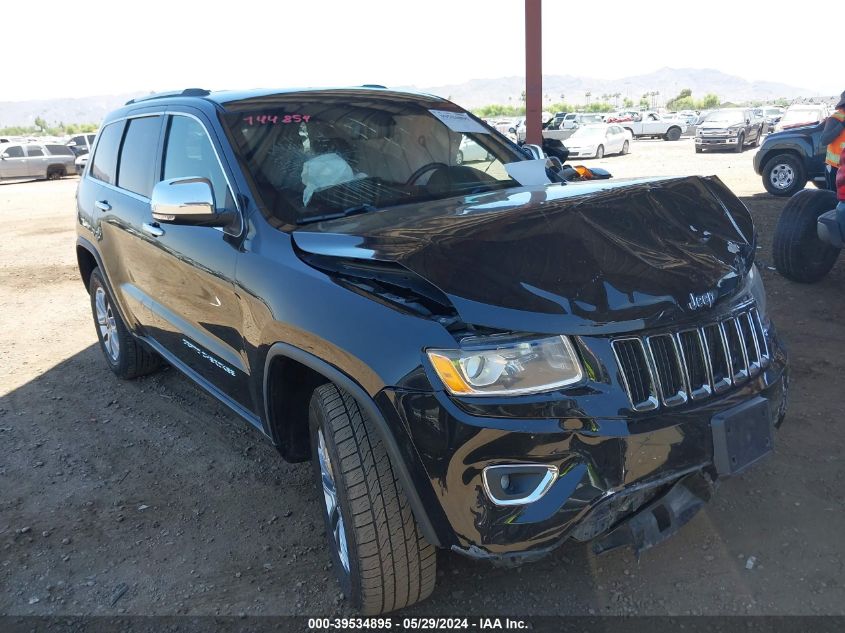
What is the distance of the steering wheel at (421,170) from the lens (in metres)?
3.29

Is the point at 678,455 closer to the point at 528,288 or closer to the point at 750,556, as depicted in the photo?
the point at 528,288

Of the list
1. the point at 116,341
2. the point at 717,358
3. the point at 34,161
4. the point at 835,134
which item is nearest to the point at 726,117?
the point at 835,134

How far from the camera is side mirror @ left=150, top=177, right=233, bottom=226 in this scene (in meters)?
2.69

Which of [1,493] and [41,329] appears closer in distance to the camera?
[1,493]

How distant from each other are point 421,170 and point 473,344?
1.61 m

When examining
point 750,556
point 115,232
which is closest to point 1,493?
point 115,232

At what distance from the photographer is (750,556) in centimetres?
266

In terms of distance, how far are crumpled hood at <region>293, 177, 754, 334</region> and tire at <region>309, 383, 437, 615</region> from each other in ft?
1.75

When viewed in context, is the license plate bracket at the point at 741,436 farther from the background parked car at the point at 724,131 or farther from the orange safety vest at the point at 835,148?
the background parked car at the point at 724,131

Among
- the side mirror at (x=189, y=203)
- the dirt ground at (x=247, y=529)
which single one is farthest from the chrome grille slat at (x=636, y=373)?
the side mirror at (x=189, y=203)

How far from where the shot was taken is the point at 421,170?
11.0ft

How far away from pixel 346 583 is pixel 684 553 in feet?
4.27

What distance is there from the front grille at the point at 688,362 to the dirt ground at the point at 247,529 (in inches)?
24.7

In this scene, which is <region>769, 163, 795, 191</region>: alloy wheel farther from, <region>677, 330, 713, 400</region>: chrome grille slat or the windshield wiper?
<region>677, 330, 713, 400</region>: chrome grille slat
